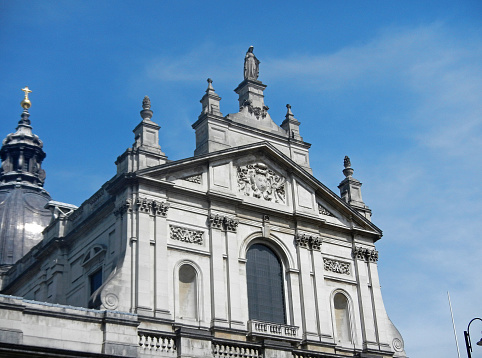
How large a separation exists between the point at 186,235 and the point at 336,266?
876 centimetres

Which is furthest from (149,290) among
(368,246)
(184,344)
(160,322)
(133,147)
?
(368,246)

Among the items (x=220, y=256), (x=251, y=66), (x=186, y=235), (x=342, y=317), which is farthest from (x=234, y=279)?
(x=251, y=66)

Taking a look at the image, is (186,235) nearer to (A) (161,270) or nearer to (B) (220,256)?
(B) (220,256)

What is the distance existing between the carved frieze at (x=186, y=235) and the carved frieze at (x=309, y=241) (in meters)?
5.47

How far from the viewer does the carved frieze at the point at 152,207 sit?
34.1 metres

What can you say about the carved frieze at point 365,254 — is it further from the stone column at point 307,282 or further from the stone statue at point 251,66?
the stone statue at point 251,66

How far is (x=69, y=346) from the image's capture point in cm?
2762

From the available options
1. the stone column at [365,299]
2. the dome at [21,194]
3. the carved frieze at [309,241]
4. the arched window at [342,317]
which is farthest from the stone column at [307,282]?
the dome at [21,194]

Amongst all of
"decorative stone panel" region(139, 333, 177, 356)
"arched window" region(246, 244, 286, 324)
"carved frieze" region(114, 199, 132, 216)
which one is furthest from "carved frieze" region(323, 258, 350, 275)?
"decorative stone panel" region(139, 333, 177, 356)

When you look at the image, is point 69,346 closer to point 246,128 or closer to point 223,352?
point 223,352

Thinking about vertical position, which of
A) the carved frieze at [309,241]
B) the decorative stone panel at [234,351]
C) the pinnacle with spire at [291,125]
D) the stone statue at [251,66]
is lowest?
the decorative stone panel at [234,351]

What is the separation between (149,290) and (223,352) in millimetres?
4489

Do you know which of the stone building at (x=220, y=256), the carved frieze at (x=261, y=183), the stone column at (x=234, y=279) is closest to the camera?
the stone building at (x=220, y=256)

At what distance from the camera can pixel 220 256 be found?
3538 cm
